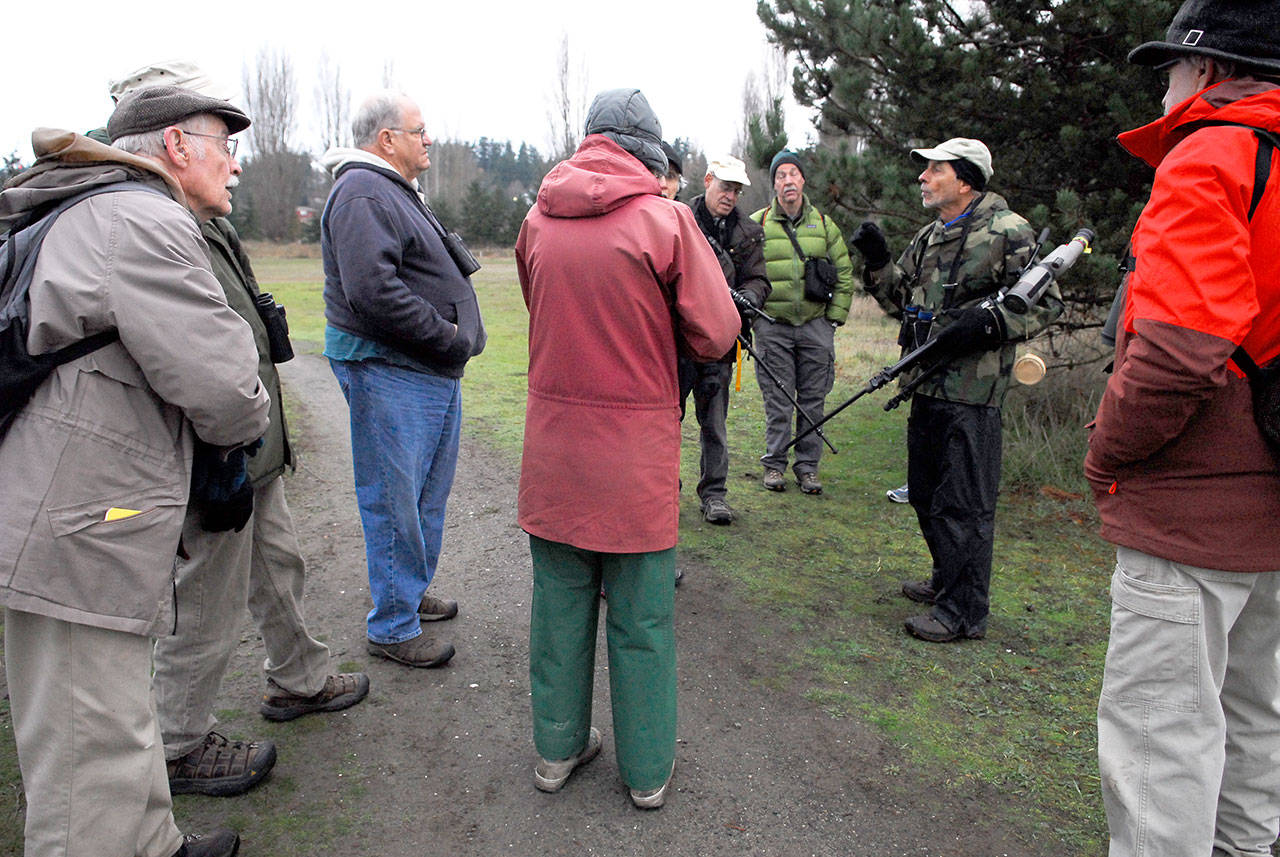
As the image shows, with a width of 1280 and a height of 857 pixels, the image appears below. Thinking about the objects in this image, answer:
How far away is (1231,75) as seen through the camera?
6.89ft

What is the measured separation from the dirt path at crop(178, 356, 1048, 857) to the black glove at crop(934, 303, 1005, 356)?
149 centimetres

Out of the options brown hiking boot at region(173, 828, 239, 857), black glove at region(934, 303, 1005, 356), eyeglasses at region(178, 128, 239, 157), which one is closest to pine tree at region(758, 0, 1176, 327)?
black glove at region(934, 303, 1005, 356)

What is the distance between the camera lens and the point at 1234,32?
80.1 inches

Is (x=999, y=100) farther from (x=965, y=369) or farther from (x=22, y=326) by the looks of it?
(x=22, y=326)

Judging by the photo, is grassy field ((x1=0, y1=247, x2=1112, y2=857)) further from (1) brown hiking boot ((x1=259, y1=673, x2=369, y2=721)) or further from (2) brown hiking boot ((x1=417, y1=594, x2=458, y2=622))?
(2) brown hiking boot ((x1=417, y1=594, x2=458, y2=622))

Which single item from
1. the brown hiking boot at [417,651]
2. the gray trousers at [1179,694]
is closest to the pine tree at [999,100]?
the gray trousers at [1179,694]

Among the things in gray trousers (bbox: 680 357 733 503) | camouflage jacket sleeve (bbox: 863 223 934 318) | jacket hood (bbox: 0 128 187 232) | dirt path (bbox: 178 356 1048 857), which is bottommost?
dirt path (bbox: 178 356 1048 857)

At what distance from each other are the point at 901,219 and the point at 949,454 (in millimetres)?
3235

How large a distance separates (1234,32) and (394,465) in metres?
2.95

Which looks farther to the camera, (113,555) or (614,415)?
(614,415)

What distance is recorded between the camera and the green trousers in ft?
8.84

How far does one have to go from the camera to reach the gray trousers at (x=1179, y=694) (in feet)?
6.83

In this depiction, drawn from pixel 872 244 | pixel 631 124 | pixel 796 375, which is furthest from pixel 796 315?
pixel 631 124

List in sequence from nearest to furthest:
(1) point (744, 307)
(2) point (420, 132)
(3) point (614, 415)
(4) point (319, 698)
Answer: (3) point (614, 415), (4) point (319, 698), (2) point (420, 132), (1) point (744, 307)
